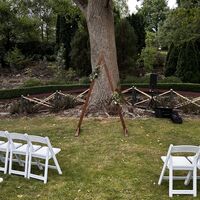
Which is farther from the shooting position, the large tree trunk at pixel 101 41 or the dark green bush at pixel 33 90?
the dark green bush at pixel 33 90

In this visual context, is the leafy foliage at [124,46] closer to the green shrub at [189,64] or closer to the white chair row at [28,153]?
the green shrub at [189,64]

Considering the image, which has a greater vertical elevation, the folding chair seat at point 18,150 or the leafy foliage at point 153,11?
the leafy foliage at point 153,11

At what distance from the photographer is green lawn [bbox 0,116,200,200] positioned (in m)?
7.18

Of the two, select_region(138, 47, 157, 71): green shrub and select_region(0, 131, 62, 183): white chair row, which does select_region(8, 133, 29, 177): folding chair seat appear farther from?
select_region(138, 47, 157, 71): green shrub

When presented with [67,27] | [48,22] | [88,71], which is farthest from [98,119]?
[48,22]

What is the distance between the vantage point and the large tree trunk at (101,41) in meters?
14.0

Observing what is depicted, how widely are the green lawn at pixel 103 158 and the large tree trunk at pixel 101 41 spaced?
1.28 metres

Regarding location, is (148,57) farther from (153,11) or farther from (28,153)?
(153,11)

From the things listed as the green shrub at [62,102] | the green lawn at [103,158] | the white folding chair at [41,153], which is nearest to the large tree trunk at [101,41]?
the green lawn at [103,158]

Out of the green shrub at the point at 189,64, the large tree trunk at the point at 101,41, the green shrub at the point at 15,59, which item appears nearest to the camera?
the large tree trunk at the point at 101,41

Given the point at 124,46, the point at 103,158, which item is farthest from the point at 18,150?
the point at 124,46

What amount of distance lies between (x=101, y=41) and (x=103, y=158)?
599 centimetres

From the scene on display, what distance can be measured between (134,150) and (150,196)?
2.92 m

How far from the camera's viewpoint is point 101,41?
14.1m
